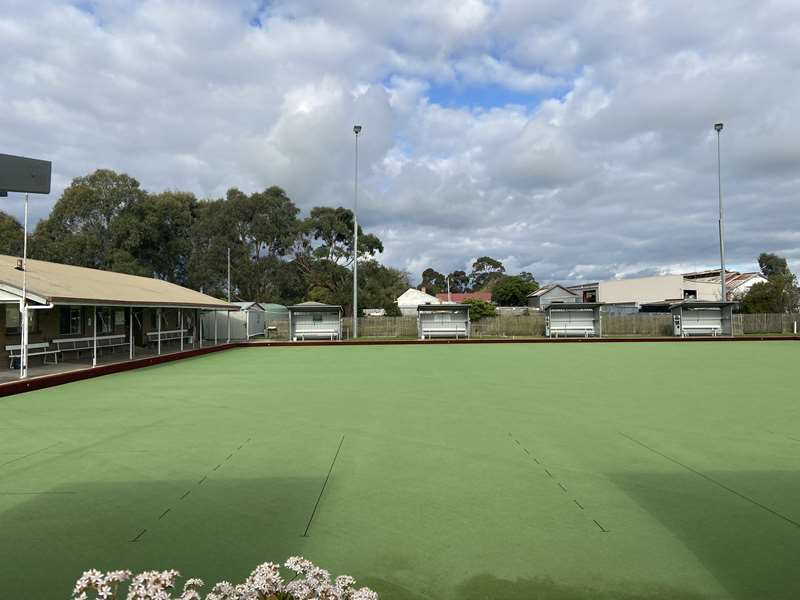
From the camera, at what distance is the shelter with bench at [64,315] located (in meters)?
13.1

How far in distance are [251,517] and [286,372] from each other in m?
10.8

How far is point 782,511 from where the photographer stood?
4.34 metres

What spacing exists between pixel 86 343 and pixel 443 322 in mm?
18812

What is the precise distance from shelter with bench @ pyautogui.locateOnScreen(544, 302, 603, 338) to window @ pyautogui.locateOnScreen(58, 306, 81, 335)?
921 inches

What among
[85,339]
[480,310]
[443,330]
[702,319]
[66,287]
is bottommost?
[443,330]

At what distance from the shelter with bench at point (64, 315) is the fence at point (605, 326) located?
1180cm

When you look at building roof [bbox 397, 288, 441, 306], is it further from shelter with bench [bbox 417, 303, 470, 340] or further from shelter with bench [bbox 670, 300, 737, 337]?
shelter with bench [bbox 670, 300, 737, 337]

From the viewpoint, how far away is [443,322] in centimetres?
3138

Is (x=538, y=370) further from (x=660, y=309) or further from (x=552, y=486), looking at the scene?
(x=660, y=309)

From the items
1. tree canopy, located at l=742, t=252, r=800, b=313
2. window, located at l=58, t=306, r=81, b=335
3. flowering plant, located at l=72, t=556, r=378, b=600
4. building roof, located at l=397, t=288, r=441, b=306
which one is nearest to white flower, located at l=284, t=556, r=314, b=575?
flowering plant, located at l=72, t=556, r=378, b=600

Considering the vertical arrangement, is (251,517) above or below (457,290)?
below

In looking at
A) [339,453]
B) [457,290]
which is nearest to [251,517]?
[339,453]

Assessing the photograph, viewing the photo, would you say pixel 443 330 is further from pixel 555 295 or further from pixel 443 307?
pixel 555 295

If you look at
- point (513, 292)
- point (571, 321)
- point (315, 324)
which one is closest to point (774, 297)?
point (571, 321)
